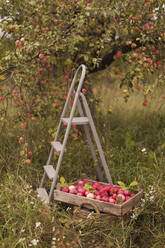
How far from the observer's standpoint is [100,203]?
2.64 meters

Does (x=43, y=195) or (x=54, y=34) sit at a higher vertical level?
(x=54, y=34)

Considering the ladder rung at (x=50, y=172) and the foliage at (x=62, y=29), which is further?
the foliage at (x=62, y=29)

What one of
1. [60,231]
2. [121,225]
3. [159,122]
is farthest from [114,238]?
[159,122]

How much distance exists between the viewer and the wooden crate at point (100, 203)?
8.41 feet

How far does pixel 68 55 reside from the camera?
13.6 feet

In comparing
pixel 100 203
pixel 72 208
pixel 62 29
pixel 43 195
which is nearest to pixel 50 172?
pixel 43 195

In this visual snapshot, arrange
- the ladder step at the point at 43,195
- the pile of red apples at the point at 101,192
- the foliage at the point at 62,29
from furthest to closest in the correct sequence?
the foliage at the point at 62,29 → the ladder step at the point at 43,195 → the pile of red apples at the point at 101,192

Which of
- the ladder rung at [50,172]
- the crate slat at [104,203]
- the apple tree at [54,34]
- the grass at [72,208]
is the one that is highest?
the apple tree at [54,34]

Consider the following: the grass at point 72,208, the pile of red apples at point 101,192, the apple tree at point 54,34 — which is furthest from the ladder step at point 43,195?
the apple tree at point 54,34

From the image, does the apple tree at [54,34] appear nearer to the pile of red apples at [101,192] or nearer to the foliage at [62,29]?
the foliage at [62,29]

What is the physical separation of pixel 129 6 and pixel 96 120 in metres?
1.44

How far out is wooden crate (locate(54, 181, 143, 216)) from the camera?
2562 millimetres

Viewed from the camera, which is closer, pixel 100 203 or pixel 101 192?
pixel 100 203

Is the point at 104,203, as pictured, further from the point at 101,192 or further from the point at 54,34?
the point at 54,34
